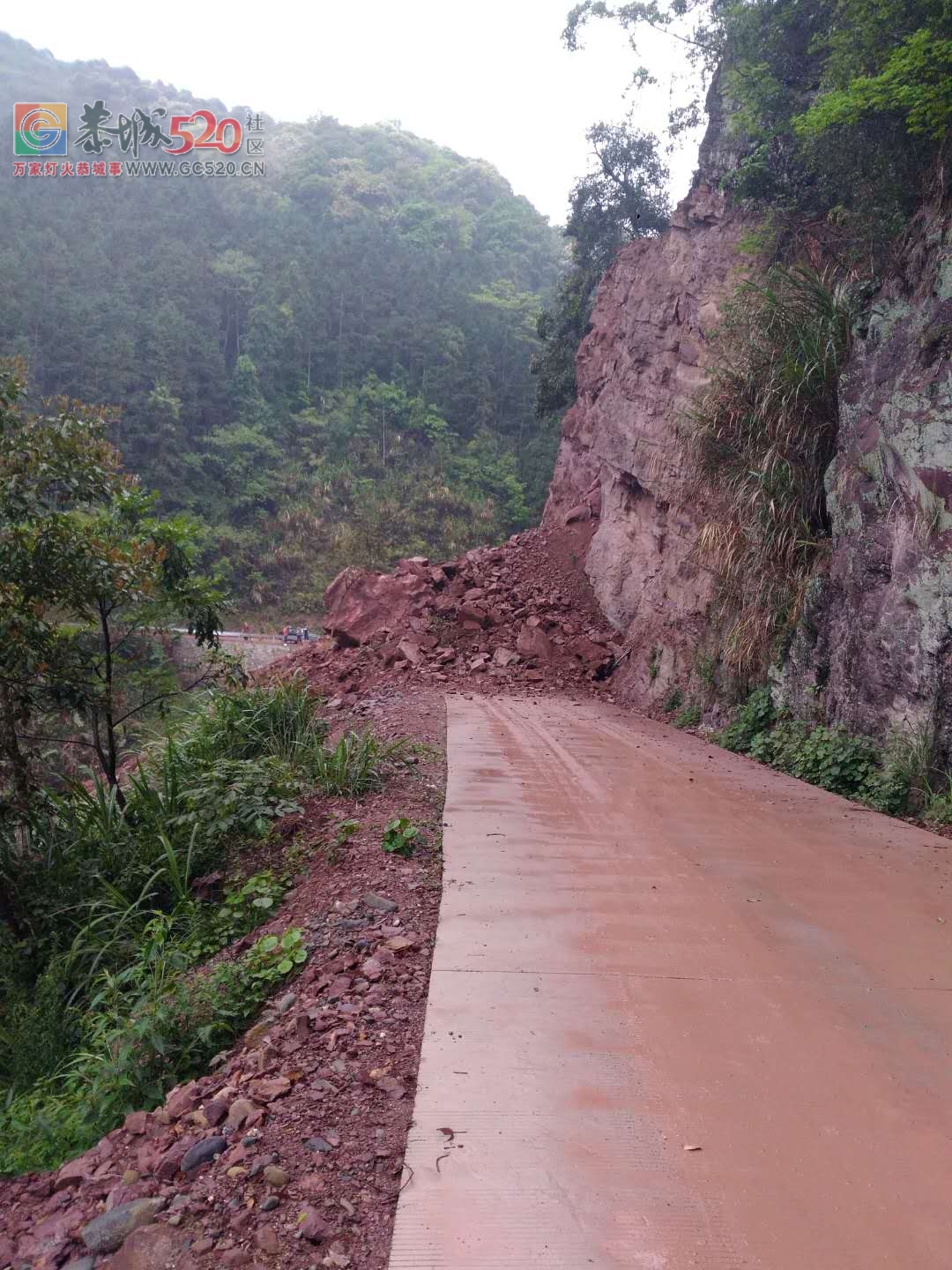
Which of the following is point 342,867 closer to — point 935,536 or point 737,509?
point 935,536

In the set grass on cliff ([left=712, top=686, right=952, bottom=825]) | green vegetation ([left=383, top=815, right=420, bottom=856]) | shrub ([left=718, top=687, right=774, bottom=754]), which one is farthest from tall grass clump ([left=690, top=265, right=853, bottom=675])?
green vegetation ([left=383, top=815, right=420, bottom=856])

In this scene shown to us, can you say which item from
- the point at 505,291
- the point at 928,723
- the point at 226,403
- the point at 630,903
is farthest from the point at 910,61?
the point at 505,291

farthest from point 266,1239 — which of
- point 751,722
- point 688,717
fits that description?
point 688,717

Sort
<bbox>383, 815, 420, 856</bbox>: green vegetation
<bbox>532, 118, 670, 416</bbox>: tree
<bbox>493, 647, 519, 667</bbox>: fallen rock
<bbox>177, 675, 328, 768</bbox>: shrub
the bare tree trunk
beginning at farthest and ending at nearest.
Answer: <bbox>532, 118, 670, 416</bbox>: tree, <bbox>493, 647, 519, 667</bbox>: fallen rock, <bbox>177, 675, 328, 768</bbox>: shrub, the bare tree trunk, <bbox>383, 815, 420, 856</bbox>: green vegetation

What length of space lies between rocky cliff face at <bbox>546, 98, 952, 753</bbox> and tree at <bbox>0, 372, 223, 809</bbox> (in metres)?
5.24

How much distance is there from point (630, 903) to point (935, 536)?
12.3ft

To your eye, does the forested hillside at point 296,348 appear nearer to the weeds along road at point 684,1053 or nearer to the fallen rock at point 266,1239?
Answer: the weeds along road at point 684,1053

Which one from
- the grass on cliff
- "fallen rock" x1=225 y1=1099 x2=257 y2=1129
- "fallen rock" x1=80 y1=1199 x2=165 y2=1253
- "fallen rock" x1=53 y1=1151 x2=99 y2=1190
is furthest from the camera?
the grass on cliff

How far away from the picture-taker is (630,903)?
383cm

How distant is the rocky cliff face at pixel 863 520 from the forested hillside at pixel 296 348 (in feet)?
63.8

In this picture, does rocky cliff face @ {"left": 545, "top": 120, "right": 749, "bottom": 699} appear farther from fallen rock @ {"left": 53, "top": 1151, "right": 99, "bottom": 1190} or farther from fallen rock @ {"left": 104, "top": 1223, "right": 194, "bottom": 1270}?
fallen rock @ {"left": 104, "top": 1223, "right": 194, "bottom": 1270}

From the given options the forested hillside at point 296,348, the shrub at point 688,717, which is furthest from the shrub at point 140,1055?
the forested hillside at point 296,348

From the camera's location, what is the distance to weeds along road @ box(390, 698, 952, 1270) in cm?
192

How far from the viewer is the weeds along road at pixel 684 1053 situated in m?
1.92
